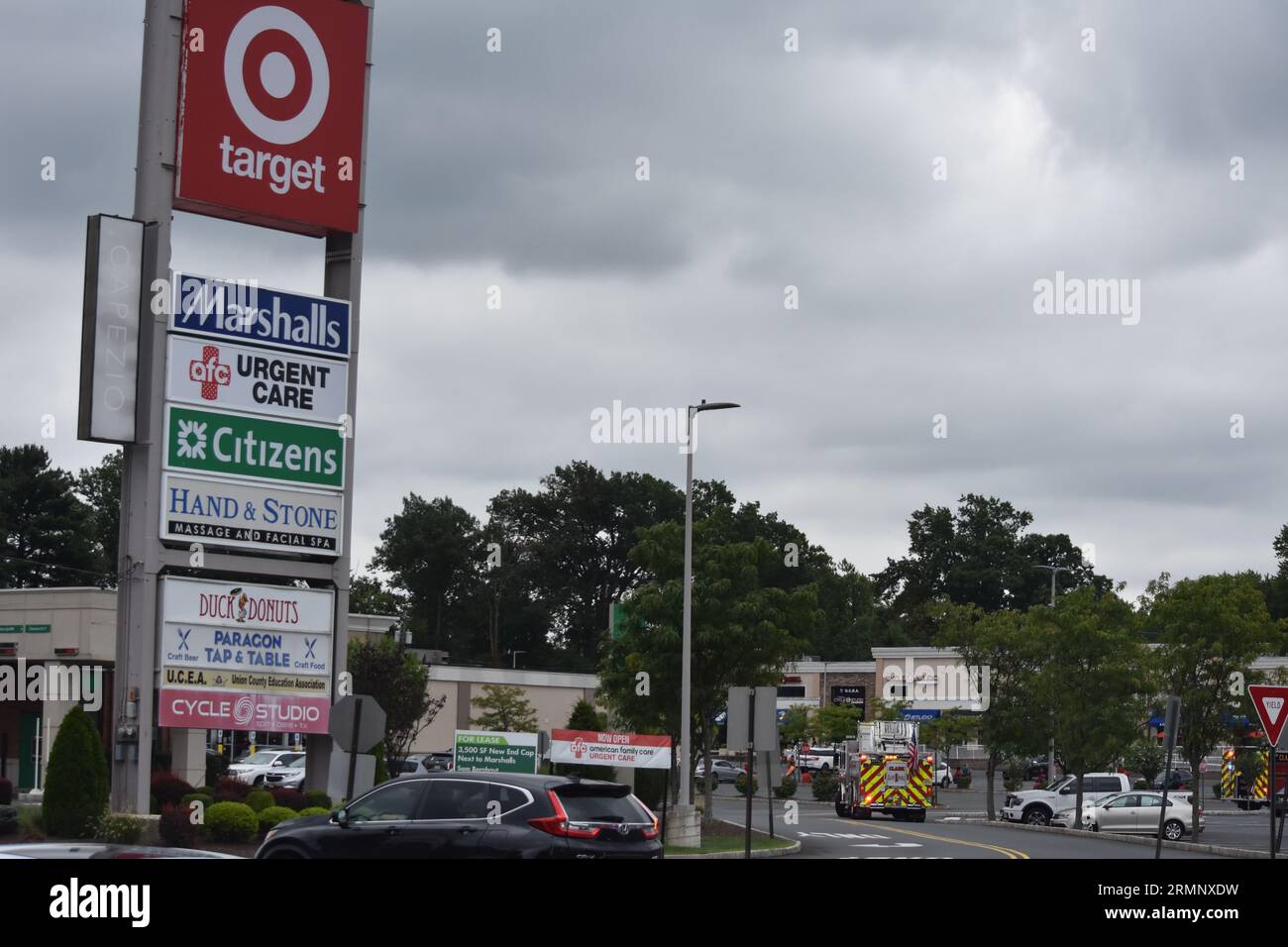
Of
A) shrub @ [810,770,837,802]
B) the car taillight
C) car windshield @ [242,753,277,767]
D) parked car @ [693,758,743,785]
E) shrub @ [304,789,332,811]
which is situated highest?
the car taillight

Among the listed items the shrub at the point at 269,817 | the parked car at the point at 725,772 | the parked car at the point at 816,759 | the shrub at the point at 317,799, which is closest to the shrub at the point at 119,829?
the shrub at the point at 269,817

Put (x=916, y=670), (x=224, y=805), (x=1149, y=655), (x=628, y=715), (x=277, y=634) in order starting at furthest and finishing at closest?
(x=916, y=670)
(x=1149, y=655)
(x=628, y=715)
(x=277, y=634)
(x=224, y=805)

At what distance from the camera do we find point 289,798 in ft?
102

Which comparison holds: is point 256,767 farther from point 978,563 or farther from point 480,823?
point 978,563

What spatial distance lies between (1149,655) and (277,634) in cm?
2715

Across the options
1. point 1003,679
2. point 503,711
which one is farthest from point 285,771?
point 1003,679

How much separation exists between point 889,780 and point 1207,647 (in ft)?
33.2

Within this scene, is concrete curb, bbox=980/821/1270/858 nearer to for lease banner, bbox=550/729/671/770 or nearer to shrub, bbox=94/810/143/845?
for lease banner, bbox=550/729/671/770

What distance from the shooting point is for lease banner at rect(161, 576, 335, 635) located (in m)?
28.7

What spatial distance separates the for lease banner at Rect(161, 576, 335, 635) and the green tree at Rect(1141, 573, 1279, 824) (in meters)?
25.4

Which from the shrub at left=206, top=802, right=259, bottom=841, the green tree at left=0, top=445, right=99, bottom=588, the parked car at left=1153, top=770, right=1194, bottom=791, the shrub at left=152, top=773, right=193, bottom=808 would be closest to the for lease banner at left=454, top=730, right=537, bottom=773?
the shrub at left=152, top=773, right=193, bottom=808

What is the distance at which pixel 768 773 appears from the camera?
1283 inches

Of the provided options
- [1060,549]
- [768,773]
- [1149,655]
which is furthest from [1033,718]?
[1060,549]
